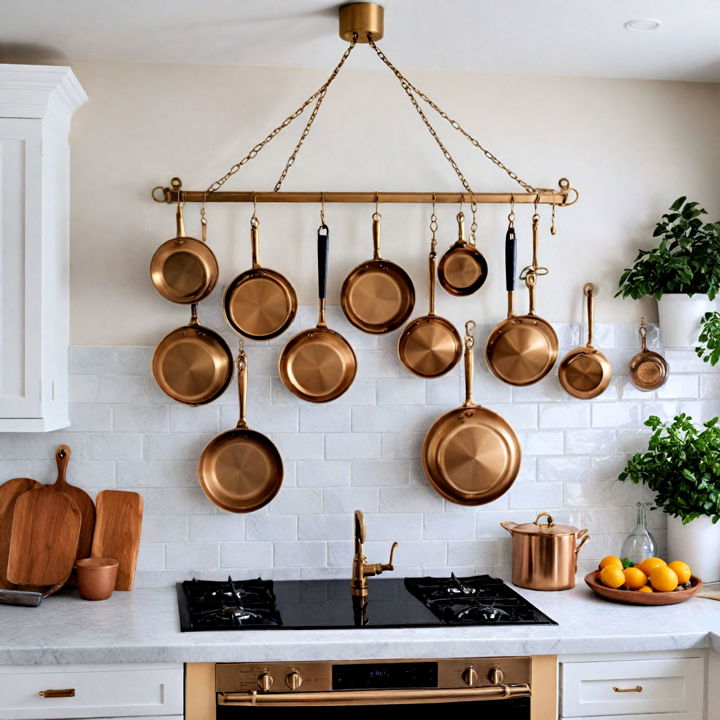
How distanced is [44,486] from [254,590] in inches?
28.8

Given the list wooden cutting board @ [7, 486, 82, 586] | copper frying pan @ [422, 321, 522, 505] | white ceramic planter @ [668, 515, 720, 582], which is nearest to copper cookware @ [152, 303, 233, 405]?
wooden cutting board @ [7, 486, 82, 586]

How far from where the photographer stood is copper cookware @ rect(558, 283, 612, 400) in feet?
10.1

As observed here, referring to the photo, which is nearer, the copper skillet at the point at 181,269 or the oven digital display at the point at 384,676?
the oven digital display at the point at 384,676

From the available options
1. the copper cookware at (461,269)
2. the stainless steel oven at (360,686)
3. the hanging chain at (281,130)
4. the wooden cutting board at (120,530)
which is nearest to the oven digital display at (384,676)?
the stainless steel oven at (360,686)

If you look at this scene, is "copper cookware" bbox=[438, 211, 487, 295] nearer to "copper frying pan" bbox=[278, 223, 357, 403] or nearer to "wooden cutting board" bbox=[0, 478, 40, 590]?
"copper frying pan" bbox=[278, 223, 357, 403]

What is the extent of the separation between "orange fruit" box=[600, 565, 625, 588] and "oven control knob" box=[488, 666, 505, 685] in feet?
1.64

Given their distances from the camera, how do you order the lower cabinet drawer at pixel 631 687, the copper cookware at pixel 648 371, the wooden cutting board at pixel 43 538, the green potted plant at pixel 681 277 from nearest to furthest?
the lower cabinet drawer at pixel 631 687 < the wooden cutting board at pixel 43 538 < the green potted plant at pixel 681 277 < the copper cookware at pixel 648 371

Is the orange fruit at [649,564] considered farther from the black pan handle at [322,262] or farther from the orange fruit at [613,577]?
the black pan handle at [322,262]

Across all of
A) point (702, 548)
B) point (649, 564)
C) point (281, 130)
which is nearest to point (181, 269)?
point (281, 130)

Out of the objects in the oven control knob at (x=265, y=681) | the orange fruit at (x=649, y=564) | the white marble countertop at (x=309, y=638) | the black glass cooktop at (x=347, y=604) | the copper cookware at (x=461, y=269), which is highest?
the copper cookware at (x=461, y=269)

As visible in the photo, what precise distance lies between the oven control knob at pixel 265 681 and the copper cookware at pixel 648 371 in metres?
1.53

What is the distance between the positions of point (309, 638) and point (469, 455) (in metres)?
0.87

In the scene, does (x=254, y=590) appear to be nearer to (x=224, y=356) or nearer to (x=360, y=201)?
(x=224, y=356)

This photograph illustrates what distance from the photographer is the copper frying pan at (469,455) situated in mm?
3031
